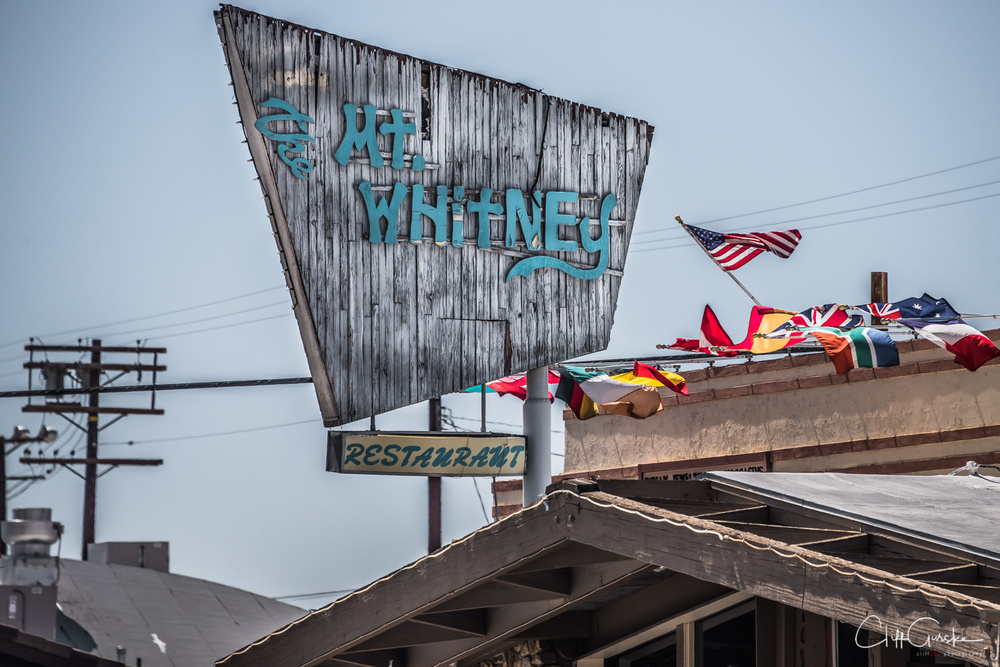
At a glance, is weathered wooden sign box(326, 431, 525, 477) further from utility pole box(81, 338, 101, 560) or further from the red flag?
utility pole box(81, 338, 101, 560)

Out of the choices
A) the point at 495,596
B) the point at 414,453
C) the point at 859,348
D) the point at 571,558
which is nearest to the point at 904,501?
the point at 571,558

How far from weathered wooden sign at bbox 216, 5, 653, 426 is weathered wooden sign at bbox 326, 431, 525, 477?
485 millimetres

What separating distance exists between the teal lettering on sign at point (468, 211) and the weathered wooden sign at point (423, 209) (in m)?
0.02

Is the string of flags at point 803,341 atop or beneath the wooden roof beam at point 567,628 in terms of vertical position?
atop

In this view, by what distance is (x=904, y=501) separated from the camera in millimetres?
8844

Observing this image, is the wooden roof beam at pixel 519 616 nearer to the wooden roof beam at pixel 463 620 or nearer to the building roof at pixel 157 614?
the wooden roof beam at pixel 463 620

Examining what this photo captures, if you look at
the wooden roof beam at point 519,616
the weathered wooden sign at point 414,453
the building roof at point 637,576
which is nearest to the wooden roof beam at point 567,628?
the building roof at point 637,576

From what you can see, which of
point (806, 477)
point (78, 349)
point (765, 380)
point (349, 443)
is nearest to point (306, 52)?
point (349, 443)


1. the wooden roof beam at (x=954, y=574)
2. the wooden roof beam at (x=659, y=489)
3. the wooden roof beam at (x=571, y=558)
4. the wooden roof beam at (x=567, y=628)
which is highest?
the wooden roof beam at (x=659, y=489)

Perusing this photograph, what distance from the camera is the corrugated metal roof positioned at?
7430 mm

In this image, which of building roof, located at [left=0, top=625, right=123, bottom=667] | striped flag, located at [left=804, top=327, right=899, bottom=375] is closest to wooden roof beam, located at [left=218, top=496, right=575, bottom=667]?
building roof, located at [left=0, top=625, right=123, bottom=667]

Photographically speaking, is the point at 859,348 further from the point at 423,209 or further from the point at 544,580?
the point at 544,580

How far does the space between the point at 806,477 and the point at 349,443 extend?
585cm

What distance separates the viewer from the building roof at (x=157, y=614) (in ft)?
62.0
